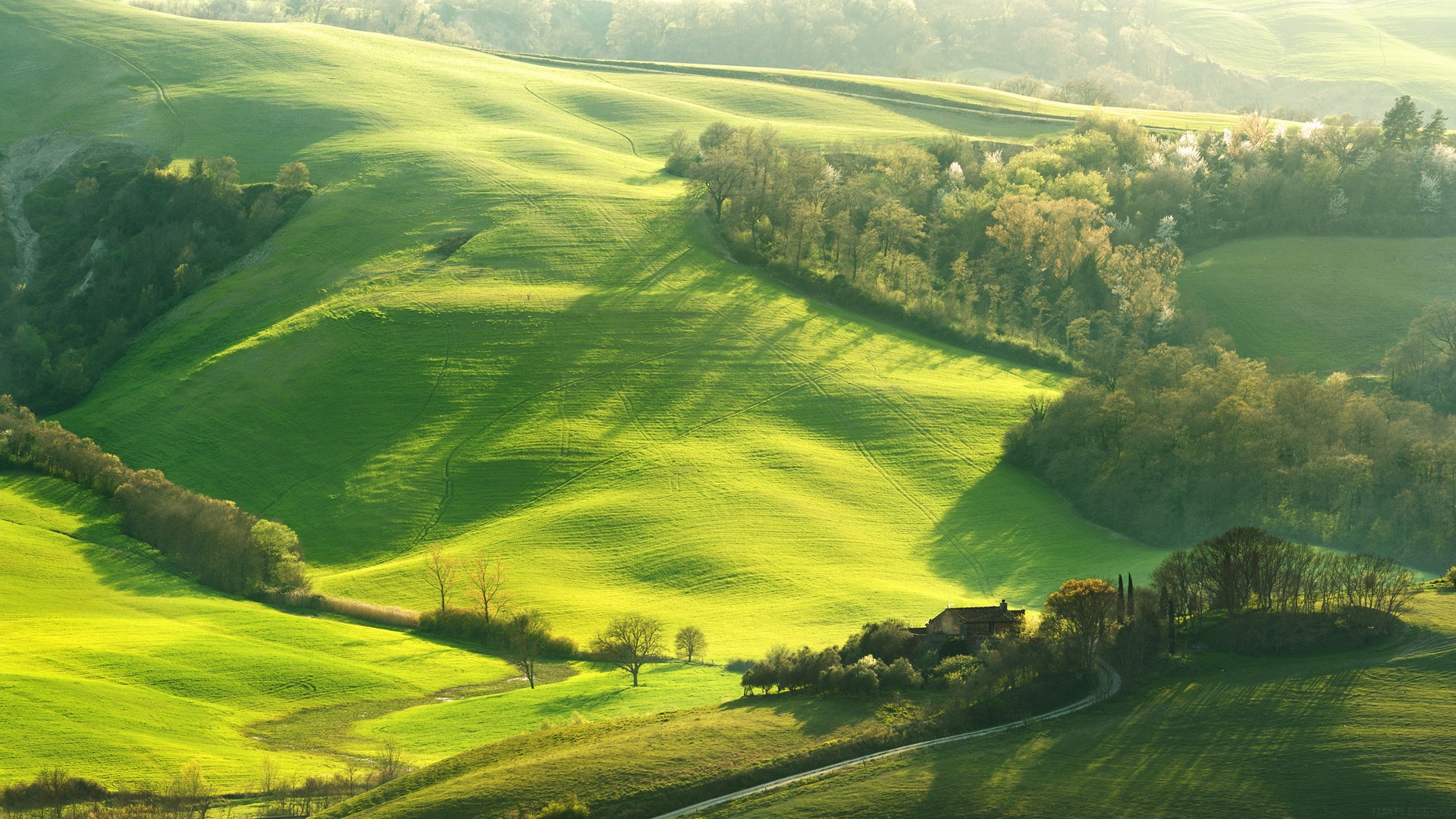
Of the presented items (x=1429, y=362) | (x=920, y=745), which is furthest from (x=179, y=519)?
(x=1429, y=362)

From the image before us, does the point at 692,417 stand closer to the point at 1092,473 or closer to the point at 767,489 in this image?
the point at 767,489

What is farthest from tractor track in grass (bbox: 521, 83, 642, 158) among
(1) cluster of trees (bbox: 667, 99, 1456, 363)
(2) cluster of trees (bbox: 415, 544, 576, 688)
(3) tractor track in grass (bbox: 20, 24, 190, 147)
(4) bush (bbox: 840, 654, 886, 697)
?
(4) bush (bbox: 840, 654, 886, 697)

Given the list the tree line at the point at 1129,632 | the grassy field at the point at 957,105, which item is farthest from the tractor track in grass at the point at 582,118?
the tree line at the point at 1129,632

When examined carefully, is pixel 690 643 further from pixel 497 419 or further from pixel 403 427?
pixel 403 427

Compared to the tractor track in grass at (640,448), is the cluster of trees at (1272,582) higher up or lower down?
higher up

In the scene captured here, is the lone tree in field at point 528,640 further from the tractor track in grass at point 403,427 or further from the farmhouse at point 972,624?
the tractor track in grass at point 403,427

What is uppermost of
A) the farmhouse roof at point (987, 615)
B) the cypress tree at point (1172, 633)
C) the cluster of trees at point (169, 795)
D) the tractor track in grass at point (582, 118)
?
the tractor track in grass at point (582, 118)
